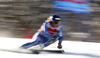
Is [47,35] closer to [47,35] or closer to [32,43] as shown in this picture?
[47,35]

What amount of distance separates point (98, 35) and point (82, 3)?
1440 millimetres

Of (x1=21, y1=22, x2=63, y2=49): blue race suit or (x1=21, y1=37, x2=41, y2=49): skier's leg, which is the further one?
(x1=21, y1=37, x2=41, y2=49): skier's leg

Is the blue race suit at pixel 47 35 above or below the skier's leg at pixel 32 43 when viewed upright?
above

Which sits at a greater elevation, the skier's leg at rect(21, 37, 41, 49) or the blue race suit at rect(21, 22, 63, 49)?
the blue race suit at rect(21, 22, 63, 49)

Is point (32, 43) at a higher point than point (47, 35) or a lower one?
lower

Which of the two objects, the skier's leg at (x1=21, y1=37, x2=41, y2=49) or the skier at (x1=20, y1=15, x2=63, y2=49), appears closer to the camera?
the skier at (x1=20, y1=15, x2=63, y2=49)

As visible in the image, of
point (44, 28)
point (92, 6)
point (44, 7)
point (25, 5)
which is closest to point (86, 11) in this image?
point (92, 6)

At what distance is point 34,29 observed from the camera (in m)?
11.0

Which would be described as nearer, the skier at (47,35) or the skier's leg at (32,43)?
the skier at (47,35)

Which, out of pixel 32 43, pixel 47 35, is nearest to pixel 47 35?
pixel 47 35

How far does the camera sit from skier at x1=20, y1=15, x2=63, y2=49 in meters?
6.23

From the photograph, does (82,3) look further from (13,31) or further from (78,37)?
(13,31)

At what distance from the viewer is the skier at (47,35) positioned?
623 cm

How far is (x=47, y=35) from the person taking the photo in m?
6.35
